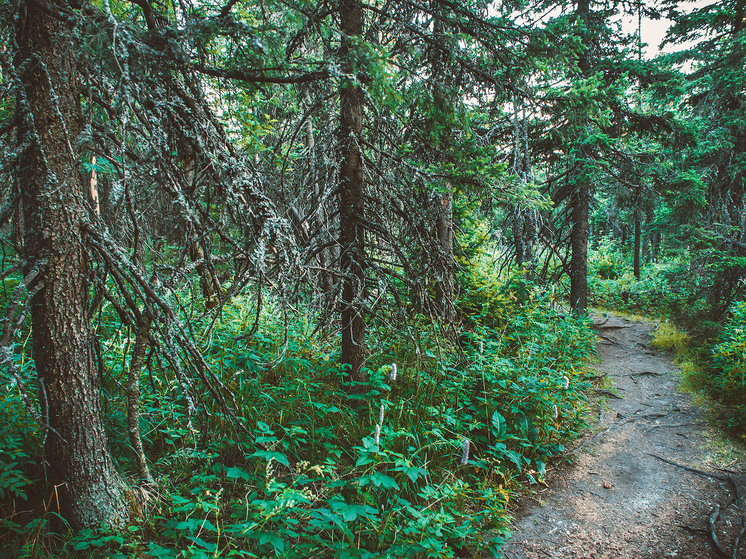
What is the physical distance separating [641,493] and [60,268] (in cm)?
612

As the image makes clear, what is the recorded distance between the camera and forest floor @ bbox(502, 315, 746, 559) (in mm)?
3541

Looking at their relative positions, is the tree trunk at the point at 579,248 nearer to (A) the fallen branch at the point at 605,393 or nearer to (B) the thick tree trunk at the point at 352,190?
(A) the fallen branch at the point at 605,393

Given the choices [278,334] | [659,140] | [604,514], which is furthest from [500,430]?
[659,140]

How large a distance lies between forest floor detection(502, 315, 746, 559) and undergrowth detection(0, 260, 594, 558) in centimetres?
32

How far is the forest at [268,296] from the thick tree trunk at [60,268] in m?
0.01

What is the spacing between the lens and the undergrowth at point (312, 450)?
2527mm

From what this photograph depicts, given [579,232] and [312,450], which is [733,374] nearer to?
[579,232]

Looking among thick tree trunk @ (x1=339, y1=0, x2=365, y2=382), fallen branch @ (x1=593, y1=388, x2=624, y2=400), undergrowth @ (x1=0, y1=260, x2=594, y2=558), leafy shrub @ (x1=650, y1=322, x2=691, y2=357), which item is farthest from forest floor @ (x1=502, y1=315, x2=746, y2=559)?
leafy shrub @ (x1=650, y1=322, x2=691, y2=357)

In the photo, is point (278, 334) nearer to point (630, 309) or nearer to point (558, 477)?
point (558, 477)

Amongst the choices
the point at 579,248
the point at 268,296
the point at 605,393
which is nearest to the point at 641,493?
the point at 605,393

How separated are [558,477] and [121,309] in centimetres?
503

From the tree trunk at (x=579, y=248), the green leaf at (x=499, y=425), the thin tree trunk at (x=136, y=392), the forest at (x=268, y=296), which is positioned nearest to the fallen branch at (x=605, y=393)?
the forest at (x=268, y=296)

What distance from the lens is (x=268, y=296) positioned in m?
4.04

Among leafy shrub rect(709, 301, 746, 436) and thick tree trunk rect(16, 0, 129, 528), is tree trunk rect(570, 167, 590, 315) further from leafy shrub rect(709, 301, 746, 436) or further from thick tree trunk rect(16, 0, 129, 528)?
thick tree trunk rect(16, 0, 129, 528)
